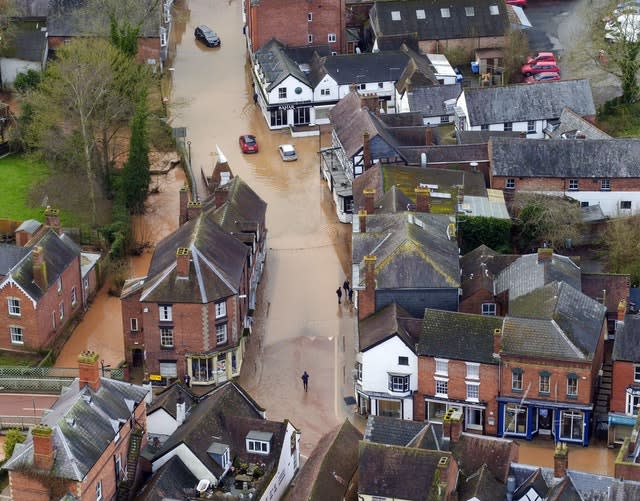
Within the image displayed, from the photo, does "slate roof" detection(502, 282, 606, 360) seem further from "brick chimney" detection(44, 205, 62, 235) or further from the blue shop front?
"brick chimney" detection(44, 205, 62, 235)

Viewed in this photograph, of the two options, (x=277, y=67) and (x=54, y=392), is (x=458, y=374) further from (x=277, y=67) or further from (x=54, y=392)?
(x=277, y=67)

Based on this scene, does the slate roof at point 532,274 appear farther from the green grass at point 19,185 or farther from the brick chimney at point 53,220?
the green grass at point 19,185

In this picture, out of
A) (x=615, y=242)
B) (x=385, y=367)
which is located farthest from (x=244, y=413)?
(x=615, y=242)

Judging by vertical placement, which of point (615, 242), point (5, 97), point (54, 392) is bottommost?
point (54, 392)

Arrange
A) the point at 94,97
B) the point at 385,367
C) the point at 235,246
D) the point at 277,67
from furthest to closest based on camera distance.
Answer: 1. the point at 277,67
2. the point at 94,97
3. the point at 235,246
4. the point at 385,367

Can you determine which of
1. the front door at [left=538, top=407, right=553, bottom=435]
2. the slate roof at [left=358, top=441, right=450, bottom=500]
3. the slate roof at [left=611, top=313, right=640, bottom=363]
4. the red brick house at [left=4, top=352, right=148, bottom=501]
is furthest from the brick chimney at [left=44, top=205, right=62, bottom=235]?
the slate roof at [left=611, top=313, right=640, bottom=363]

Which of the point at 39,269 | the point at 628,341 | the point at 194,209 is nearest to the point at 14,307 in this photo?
the point at 39,269
